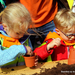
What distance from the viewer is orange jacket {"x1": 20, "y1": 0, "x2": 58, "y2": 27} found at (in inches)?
80.4

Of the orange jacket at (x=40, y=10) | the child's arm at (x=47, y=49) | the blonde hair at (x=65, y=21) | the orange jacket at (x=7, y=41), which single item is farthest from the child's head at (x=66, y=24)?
the orange jacket at (x=7, y=41)

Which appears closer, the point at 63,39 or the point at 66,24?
the point at 66,24

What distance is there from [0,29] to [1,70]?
55cm

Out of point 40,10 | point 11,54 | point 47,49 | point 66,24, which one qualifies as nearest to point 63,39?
point 66,24

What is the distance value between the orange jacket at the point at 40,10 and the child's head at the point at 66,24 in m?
0.49

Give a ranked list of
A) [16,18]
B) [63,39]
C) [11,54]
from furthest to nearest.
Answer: [63,39], [16,18], [11,54]

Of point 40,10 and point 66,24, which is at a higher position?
point 40,10

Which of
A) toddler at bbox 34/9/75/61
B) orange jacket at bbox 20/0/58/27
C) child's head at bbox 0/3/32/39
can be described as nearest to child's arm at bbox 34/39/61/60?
toddler at bbox 34/9/75/61

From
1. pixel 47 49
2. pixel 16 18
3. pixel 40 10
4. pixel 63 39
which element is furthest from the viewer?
pixel 40 10

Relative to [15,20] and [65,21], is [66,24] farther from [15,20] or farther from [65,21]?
[15,20]

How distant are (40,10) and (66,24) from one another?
0.71 m

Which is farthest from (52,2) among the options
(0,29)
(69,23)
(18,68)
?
(18,68)

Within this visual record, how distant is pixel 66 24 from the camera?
1.60 metres

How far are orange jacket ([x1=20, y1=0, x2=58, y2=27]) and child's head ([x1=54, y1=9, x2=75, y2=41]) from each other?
0.49 m
